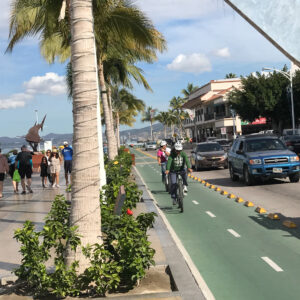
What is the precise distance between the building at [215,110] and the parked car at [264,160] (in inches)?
1837

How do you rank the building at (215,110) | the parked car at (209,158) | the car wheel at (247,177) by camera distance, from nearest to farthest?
the car wheel at (247,177) → the parked car at (209,158) → the building at (215,110)

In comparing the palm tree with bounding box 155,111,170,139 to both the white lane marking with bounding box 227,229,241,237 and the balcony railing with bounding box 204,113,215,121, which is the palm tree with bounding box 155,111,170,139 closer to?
the balcony railing with bounding box 204,113,215,121

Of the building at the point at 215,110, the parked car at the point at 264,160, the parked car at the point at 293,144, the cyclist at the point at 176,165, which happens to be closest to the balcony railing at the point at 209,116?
the building at the point at 215,110

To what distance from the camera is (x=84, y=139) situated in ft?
18.9

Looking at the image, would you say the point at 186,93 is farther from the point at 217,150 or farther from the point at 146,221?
the point at 146,221

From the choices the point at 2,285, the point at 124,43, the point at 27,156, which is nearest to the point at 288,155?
the point at 124,43

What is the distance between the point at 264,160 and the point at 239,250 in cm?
932

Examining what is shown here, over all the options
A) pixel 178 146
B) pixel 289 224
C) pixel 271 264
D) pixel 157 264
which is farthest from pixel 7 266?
pixel 178 146

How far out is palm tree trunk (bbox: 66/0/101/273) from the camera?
18.7 ft

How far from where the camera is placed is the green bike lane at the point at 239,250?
581cm

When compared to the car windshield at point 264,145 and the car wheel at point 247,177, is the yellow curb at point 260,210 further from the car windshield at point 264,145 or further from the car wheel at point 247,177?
the car windshield at point 264,145

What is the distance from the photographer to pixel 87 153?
5754mm

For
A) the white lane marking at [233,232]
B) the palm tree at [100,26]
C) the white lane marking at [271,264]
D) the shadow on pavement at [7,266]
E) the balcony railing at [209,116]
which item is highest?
the palm tree at [100,26]

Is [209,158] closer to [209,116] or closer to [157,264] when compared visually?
[157,264]
